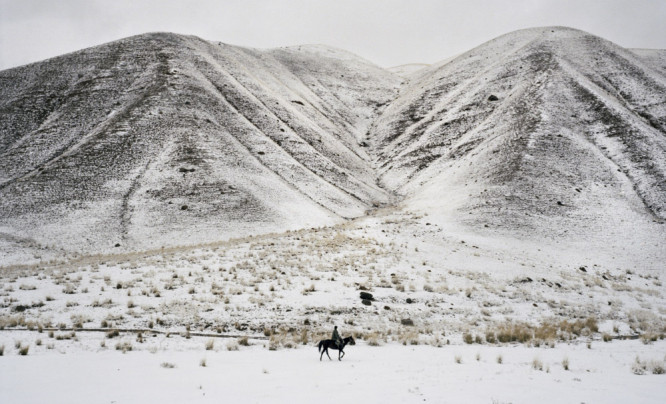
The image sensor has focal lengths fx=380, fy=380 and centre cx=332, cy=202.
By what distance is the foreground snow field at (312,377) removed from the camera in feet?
23.5

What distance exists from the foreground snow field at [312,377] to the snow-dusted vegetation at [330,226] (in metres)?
0.08

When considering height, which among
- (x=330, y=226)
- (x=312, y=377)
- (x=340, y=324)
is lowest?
(x=312, y=377)

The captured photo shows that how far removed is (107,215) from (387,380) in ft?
122

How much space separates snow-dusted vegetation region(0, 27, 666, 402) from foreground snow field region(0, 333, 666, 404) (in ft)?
0.28

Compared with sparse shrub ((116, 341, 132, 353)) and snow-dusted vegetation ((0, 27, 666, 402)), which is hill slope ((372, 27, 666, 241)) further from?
sparse shrub ((116, 341, 132, 353))

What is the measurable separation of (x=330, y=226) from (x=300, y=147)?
20.8 metres

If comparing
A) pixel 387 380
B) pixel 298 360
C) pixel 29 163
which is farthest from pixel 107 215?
A: pixel 387 380

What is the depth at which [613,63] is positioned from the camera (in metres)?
62.3

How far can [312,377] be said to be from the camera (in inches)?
340

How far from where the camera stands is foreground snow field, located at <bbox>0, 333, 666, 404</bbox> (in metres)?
7.17

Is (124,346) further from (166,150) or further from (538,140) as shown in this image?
(538,140)

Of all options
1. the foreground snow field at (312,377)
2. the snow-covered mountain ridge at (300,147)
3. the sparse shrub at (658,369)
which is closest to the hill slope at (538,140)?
the snow-covered mountain ridge at (300,147)

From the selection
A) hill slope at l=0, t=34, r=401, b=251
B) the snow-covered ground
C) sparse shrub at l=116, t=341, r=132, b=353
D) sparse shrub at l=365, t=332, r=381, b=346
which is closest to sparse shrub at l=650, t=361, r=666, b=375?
the snow-covered ground

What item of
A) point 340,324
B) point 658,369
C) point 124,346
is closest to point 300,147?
point 340,324
